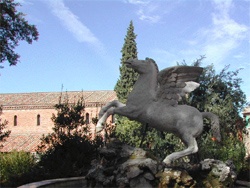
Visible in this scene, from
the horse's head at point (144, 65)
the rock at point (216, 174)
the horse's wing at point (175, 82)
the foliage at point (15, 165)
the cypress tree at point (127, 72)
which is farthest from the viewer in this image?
the cypress tree at point (127, 72)

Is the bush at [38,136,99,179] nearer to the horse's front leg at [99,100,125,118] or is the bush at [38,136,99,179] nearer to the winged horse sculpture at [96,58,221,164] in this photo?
the horse's front leg at [99,100,125,118]

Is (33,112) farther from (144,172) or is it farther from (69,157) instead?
(144,172)

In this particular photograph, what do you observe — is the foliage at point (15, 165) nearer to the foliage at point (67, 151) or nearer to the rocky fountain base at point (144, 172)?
the foliage at point (67, 151)

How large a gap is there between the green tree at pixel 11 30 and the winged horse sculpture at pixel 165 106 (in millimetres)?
8454

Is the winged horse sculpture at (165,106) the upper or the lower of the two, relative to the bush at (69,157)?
upper

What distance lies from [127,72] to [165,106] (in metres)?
16.7

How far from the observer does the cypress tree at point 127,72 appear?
23.0 meters

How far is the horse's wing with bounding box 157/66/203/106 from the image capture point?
6910 millimetres

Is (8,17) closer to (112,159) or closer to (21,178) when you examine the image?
(21,178)

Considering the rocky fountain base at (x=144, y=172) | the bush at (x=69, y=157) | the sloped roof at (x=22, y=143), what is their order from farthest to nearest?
1. the sloped roof at (x=22, y=143)
2. the bush at (x=69, y=157)
3. the rocky fountain base at (x=144, y=172)

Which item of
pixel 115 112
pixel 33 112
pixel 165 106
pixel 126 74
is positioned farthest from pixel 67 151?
pixel 33 112

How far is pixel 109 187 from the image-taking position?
6.16 meters

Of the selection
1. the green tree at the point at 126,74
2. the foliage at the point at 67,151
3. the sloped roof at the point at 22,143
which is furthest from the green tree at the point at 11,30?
the sloped roof at the point at 22,143

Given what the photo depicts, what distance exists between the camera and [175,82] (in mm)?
7125
